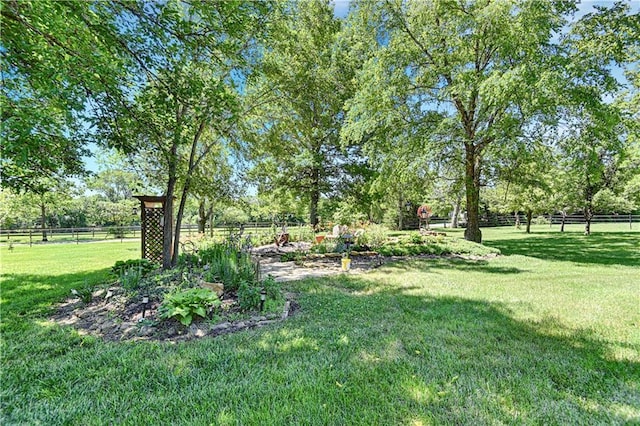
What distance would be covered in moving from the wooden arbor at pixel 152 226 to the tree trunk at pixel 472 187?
378 inches

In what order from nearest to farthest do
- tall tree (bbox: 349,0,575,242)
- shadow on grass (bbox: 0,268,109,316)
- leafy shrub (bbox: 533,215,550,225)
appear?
shadow on grass (bbox: 0,268,109,316), tall tree (bbox: 349,0,575,242), leafy shrub (bbox: 533,215,550,225)

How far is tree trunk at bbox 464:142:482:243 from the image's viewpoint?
10281 mm

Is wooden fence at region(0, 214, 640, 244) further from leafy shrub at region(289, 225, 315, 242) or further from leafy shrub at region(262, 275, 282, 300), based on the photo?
leafy shrub at region(262, 275, 282, 300)

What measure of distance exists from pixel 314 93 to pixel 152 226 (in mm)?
5771

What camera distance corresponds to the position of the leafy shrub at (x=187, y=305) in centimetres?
330

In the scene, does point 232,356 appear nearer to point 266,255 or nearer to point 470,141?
point 266,255

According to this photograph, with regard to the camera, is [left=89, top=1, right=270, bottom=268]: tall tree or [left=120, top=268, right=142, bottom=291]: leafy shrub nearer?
[left=89, top=1, right=270, bottom=268]: tall tree

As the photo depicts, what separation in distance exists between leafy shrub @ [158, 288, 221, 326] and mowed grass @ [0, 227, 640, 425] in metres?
0.41

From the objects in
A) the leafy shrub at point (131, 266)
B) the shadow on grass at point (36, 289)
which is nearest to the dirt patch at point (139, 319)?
the shadow on grass at point (36, 289)

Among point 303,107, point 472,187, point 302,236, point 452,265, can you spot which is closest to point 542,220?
point 472,187

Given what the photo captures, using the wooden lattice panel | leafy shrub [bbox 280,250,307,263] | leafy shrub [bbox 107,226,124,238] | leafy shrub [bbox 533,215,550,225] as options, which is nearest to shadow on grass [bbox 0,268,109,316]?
the wooden lattice panel

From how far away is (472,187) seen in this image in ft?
33.6

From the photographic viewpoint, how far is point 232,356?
107 inches

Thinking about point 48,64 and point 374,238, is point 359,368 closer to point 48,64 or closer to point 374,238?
point 48,64
